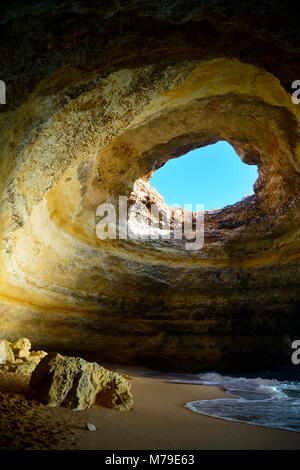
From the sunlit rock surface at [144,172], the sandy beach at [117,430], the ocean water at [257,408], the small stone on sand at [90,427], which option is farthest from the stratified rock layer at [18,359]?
the ocean water at [257,408]

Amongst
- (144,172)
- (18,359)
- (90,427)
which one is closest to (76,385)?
(90,427)

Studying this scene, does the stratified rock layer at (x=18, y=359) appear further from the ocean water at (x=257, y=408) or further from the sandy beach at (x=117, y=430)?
the ocean water at (x=257, y=408)

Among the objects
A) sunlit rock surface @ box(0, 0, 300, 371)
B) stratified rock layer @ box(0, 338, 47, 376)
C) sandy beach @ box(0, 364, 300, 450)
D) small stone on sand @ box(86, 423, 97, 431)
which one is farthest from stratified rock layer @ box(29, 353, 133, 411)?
sunlit rock surface @ box(0, 0, 300, 371)

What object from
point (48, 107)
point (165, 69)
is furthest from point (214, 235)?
point (48, 107)

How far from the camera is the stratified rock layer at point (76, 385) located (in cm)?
270

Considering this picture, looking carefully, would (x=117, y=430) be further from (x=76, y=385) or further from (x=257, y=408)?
(x=257, y=408)

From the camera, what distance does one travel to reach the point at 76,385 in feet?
9.25

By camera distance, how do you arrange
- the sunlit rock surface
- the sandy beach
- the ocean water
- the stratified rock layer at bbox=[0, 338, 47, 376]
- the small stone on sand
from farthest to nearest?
the stratified rock layer at bbox=[0, 338, 47, 376]
the ocean water
the sunlit rock surface
the small stone on sand
the sandy beach

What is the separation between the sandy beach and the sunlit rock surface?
2.50 m

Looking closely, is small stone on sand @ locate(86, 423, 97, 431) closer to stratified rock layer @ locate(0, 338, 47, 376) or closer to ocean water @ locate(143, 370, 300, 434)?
ocean water @ locate(143, 370, 300, 434)

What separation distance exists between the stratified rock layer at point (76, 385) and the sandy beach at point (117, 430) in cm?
10

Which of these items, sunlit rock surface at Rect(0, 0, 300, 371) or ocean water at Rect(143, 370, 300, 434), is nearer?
sunlit rock surface at Rect(0, 0, 300, 371)

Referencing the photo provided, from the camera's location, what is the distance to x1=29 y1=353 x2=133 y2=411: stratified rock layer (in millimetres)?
2701

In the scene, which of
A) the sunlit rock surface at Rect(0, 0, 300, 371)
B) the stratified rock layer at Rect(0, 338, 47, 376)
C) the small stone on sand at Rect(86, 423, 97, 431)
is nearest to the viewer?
the small stone on sand at Rect(86, 423, 97, 431)
